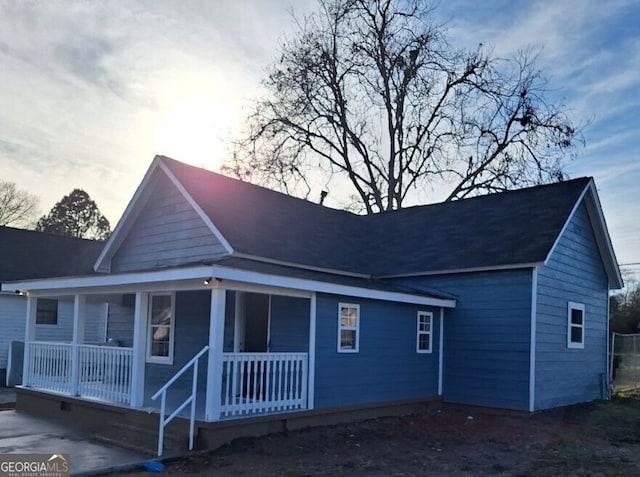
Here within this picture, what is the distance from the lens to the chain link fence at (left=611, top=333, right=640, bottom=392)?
66.2 ft

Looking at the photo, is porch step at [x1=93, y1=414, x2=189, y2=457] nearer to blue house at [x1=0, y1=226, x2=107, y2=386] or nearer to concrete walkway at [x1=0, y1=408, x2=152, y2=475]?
concrete walkway at [x1=0, y1=408, x2=152, y2=475]

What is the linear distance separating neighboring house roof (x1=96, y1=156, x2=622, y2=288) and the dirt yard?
355 centimetres

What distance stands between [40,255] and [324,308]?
17.2 m

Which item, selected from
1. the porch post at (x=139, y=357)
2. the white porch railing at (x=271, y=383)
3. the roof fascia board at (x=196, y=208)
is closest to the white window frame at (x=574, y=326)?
the white porch railing at (x=271, y=383)

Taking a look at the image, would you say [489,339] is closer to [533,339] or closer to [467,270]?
[533,339]

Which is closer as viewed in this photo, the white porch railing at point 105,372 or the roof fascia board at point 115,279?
the roof fascia board at point 115,279

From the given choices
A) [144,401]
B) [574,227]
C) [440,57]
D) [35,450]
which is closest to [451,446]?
[144,401]

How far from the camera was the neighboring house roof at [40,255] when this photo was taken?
2291cm

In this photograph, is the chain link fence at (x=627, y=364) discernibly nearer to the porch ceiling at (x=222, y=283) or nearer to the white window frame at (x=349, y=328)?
the porch ceiling at (x=222, y=283)

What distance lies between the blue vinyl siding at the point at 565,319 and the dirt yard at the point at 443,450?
3.85 ft

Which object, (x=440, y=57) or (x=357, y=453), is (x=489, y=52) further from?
(x=357, y=453)

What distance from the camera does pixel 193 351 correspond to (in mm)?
13219

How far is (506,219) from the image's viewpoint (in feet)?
50.2

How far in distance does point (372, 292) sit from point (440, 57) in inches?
775
